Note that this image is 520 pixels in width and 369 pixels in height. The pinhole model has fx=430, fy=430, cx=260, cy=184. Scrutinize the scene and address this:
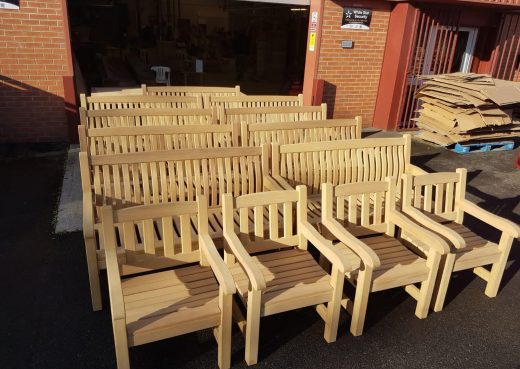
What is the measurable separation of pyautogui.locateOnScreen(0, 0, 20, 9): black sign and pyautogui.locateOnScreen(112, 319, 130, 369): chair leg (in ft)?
20.5

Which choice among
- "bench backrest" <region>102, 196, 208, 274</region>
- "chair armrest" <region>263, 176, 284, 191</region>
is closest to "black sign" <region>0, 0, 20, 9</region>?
"chair armrest" <region>263, 176, 284, 191</region>

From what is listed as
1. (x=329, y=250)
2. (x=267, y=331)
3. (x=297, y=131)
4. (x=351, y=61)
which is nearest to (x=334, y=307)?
(x=329, y=250)

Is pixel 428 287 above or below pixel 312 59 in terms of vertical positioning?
below

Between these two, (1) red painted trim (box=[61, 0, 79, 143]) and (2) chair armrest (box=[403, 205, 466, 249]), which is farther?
(1) red painted trim (box=[61, 0, 79, 143])

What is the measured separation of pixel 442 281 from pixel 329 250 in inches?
42.7

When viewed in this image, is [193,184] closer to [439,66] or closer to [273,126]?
[273,126]

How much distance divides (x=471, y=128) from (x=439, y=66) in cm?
211

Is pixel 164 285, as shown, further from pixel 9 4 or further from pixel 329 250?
pixel 9 4

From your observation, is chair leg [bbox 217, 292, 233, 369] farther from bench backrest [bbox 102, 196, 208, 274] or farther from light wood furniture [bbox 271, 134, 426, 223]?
light wood furniture [bbox 271, 134, 426, 223]

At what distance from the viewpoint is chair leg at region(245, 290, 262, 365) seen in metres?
2.69

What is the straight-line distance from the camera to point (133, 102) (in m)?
5.95

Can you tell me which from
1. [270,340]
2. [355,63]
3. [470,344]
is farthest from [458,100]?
[270,340]

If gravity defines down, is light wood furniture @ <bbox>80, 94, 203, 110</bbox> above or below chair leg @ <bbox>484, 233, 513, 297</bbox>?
above

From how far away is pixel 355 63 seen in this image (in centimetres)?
Answer: 884
